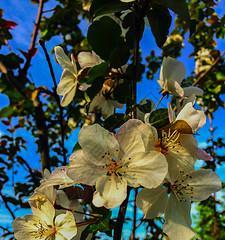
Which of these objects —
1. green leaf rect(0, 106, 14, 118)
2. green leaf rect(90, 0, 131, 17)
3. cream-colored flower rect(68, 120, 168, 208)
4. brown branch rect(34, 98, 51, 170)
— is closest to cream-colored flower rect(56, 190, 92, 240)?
cream-colored flower rect(68, 120, 168, 208)

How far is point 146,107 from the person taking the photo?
0.97 meters

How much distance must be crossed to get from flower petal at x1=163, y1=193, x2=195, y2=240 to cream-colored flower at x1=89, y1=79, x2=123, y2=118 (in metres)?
0.37

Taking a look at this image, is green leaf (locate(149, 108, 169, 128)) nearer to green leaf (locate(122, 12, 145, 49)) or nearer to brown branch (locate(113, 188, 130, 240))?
brown branch (locate(113, 188, 130, 240))

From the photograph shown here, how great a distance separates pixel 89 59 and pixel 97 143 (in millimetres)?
352

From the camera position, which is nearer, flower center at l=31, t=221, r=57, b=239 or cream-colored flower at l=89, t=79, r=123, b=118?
flower center at l=31, t=221, r=57, b=239

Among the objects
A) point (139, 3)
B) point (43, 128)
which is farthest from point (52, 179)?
point (43, 128)

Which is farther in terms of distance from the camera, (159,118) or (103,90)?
(103,90)

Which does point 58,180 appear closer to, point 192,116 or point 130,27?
point 192,116

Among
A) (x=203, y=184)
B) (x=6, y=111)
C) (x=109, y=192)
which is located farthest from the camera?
(x=6, y=111)

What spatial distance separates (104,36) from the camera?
100 centimetres

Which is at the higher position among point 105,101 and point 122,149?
point 105,101

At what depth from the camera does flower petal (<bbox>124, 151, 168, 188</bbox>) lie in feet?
2.36

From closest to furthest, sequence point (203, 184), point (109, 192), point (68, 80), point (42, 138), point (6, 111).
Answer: point (109, 192)
point (203, 184)
point (68, 80)
point (42, 138)
point (6, 111)

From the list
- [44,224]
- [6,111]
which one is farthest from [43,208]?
[6,111]
